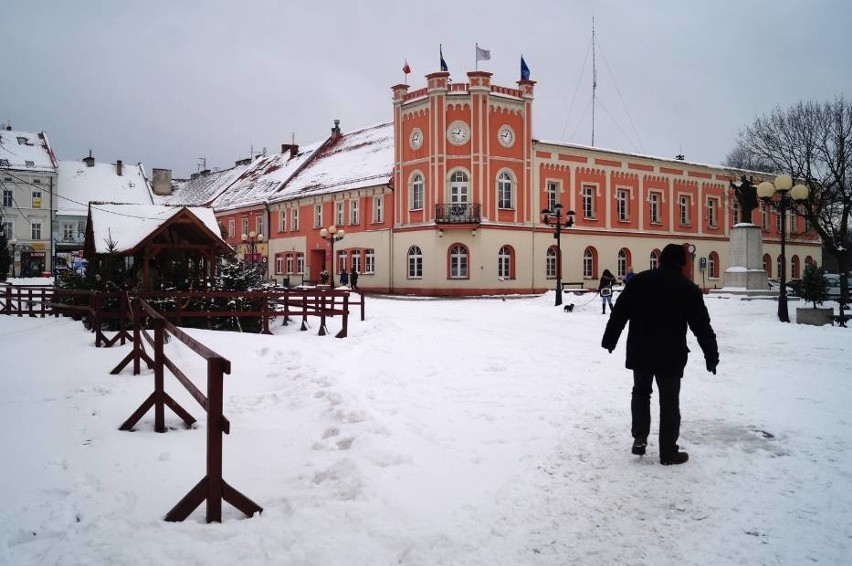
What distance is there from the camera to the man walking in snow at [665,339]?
5.72 metres

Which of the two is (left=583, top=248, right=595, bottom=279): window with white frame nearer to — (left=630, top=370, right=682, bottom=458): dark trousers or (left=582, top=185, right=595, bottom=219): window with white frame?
(left=582, top=185, right=595, bottom=219): window with white frame

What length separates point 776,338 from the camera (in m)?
15.1

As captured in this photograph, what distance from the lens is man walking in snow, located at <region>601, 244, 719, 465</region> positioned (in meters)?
5.72

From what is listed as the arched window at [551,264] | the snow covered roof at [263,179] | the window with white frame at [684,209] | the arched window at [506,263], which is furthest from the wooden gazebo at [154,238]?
the window with white frame at [684,209]

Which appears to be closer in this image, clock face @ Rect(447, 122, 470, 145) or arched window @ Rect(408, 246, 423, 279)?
clock face @ Rect(447, 122, 470, 145)

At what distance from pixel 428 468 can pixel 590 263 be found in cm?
3706

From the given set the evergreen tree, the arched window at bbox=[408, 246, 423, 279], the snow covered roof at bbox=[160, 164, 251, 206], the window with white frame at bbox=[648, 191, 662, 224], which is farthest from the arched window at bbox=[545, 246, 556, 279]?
the snow covered roof at bbox=[160, 164, 251, 206]

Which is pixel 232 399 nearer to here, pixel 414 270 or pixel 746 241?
pixel 746 241

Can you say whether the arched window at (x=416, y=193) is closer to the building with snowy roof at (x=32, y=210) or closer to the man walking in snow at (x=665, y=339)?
the man walking in snow at (x=665, y=339)

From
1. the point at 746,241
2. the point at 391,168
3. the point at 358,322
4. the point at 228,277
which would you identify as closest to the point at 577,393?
the point at 358,322

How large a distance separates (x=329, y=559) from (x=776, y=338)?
47.0 ft

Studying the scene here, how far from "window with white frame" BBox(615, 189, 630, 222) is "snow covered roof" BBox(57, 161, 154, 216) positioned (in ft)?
149

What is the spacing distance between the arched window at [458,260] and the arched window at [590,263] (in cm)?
890

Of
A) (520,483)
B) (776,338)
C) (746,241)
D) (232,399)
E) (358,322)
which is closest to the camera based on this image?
(520,483)
